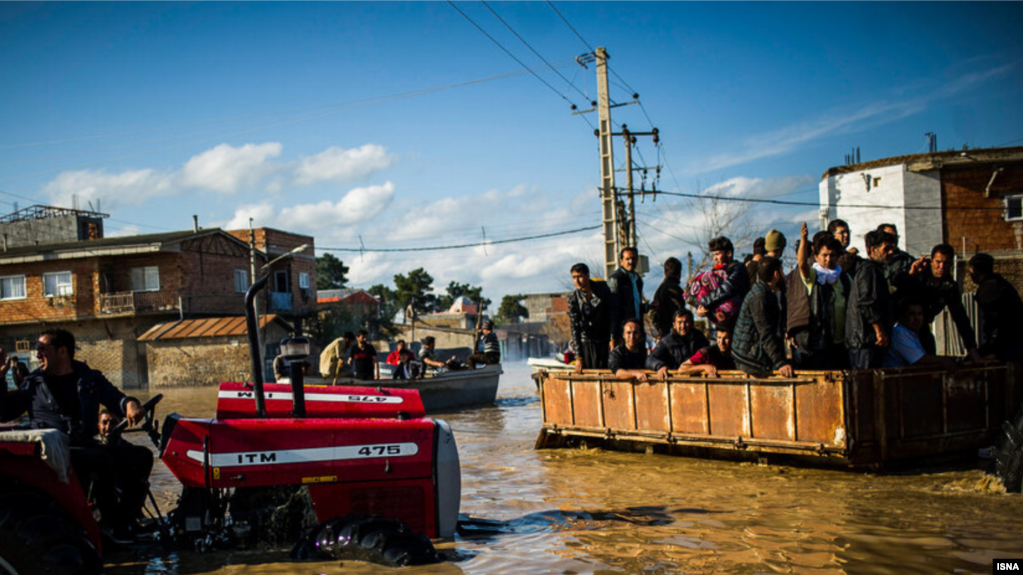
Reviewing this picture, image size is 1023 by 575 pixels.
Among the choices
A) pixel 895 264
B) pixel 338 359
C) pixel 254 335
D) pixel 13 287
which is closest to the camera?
pixel 254 335

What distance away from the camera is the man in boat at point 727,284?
8.70 m

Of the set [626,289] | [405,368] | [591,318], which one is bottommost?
[405,368]

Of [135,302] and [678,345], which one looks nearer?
[678,345]

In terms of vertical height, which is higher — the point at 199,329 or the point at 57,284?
the point at 57,284

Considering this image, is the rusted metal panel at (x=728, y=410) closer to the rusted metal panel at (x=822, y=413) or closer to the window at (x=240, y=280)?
the rusted metal panel at (x=822, y=413)

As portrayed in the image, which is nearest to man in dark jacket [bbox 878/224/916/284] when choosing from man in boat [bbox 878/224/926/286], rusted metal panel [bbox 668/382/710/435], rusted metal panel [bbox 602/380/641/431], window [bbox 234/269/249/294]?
man in boat [bbox 878/224/926/286]

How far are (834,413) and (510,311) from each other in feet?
218

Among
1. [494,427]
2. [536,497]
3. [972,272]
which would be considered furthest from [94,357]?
[972,272]

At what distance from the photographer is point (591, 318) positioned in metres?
10.0

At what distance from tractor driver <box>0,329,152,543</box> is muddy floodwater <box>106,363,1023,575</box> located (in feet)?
1.33

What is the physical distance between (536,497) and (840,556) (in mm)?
3192

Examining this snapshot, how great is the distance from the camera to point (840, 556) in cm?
480

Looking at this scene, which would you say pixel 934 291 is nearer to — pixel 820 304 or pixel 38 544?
pixel 820 304

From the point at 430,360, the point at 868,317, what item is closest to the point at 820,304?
the point at 868,317
